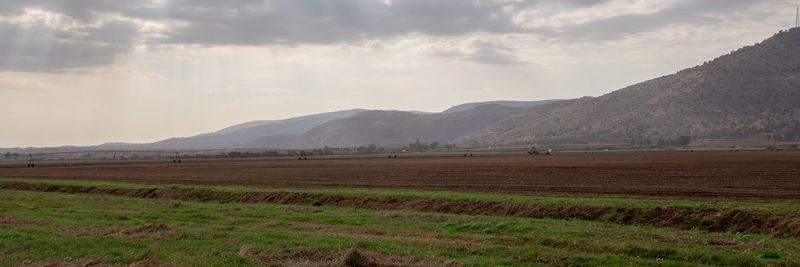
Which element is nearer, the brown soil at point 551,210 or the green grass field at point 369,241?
the green grass field at point 369,241

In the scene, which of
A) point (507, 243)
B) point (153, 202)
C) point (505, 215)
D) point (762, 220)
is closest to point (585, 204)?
point (505, 215)

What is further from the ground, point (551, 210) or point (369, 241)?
point (369, 241)

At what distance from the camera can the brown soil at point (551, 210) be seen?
74.5ft

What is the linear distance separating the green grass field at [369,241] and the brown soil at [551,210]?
121 cm

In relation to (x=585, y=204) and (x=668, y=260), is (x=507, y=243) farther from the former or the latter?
(x=585, y=204)

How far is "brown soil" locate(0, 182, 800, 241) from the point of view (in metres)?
22.7

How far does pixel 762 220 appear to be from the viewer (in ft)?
74.6

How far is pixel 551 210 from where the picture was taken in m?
27.7

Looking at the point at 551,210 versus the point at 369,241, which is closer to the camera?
the point at 369,241

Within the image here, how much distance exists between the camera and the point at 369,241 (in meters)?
18.6

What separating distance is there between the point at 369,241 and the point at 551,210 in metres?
11.1

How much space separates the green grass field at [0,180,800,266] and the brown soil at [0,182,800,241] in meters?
1.21

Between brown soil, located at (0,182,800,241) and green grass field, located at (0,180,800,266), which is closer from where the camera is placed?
green grass field, located at (0,180,800,266)

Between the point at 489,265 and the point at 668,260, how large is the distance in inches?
158
